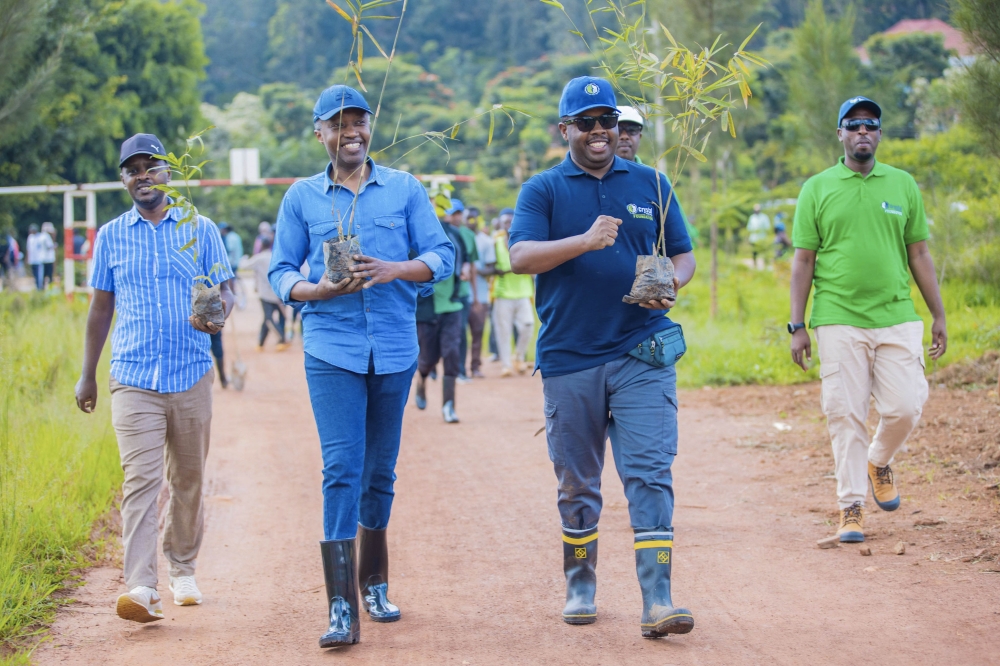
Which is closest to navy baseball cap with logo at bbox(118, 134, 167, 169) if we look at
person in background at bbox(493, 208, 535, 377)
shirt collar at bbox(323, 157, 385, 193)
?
shirt collar at bbox(323, 157, 385, 193)

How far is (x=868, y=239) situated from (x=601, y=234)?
2.23 m

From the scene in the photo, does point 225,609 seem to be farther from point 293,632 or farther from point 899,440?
point 899,440

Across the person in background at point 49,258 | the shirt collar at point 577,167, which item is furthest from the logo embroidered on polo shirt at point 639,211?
the person in background at point 49,258

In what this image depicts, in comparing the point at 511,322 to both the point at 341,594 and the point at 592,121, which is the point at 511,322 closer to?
the point at 592,121

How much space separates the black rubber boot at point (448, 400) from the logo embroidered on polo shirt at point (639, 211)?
6.15 meters

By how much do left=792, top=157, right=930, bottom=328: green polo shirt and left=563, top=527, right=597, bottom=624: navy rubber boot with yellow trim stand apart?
2.14 m

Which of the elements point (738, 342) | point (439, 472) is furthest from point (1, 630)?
point (738, 342)

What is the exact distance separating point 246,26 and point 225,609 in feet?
264

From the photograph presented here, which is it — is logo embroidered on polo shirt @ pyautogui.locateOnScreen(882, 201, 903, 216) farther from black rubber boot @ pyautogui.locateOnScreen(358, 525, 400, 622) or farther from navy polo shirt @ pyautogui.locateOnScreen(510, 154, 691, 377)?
black rubber boot @ pyautogui.locateOnScreen(358, 525, 400, 622)

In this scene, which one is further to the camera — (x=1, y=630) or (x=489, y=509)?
(x=489, y=509)

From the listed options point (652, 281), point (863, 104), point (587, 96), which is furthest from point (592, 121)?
point (863, 104)

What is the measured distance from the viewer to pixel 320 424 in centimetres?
461

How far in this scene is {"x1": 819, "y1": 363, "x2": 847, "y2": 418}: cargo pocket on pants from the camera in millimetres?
5918

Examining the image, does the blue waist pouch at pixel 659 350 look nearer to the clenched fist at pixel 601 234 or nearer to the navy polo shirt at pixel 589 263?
the navy polo shirt at pixel 589 263
